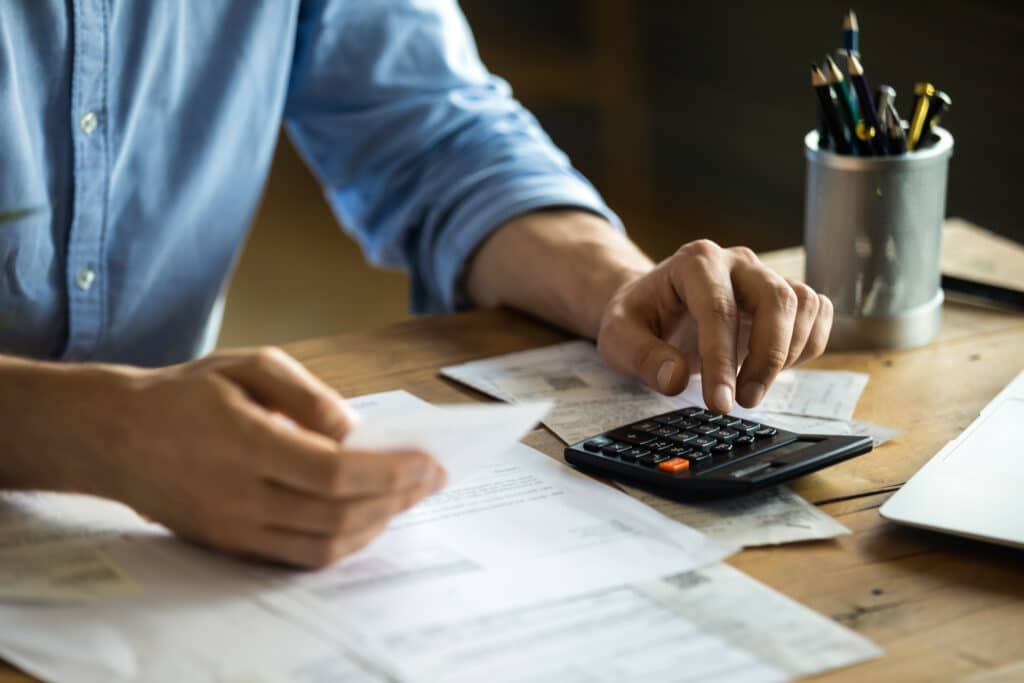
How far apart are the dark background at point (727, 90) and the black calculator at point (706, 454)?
68.7 inches

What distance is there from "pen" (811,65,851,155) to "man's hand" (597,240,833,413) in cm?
14

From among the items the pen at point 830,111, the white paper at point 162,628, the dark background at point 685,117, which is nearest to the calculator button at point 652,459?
the white paper at point 162,628

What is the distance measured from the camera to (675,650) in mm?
562

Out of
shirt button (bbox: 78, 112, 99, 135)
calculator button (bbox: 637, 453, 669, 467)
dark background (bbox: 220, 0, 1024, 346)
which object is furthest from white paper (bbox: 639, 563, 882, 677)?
dark background (bbox: 220, 0, 1024, 346)

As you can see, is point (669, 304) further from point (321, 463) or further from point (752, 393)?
point (321, 463)

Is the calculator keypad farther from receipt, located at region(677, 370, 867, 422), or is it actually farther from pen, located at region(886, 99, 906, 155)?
A: pen, located at region(886, 99, 906, 155)

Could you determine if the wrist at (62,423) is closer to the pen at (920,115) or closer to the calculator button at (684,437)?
the calculator button at (684,437)

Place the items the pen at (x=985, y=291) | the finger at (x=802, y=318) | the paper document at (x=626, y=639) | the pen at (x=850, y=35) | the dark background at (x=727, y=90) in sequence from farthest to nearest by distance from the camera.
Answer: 1. the dark background at (x=727, y=90)
2. the pen at (x=985, y=291)
3. the pen at (x=850, y=35)
4. the finger at (x=802, y=318)
5. the paper document at (x=626, y=639)

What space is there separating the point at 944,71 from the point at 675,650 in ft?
7.53

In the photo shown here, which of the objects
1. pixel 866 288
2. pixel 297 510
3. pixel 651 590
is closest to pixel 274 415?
pixel 297 510

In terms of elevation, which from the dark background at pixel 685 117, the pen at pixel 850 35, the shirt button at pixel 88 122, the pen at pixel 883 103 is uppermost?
the pen at pixel 850 35

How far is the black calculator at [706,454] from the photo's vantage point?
2.32 ft

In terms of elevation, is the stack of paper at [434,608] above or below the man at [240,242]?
below

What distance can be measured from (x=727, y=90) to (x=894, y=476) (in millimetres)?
2666
